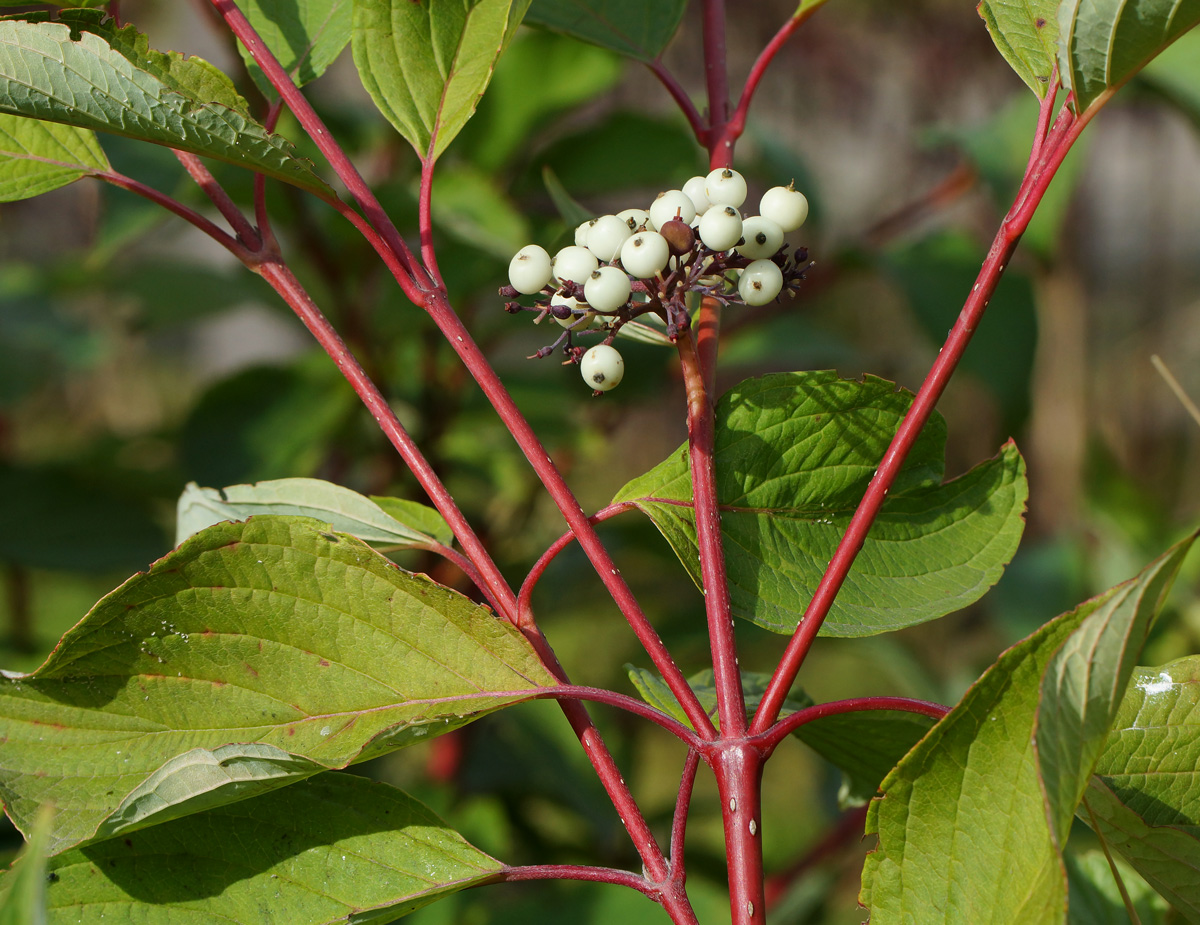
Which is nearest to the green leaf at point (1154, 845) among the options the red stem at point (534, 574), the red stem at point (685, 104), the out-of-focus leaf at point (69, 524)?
the red stem at point (534, 574)

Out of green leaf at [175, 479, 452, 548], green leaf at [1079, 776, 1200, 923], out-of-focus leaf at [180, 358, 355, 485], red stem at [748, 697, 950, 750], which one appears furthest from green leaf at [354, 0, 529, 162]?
out-of-focus leaf at [180, 358, 355, 485]

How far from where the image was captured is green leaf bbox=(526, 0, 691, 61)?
51cm

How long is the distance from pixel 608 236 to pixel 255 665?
0.71ft

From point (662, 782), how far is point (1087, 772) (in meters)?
2.73

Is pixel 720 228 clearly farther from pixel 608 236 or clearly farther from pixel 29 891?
pixel 29 891

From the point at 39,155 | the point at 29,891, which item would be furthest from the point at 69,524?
the point at 29,891

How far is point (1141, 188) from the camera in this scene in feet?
11.6

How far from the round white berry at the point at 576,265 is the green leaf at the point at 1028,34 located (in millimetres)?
189

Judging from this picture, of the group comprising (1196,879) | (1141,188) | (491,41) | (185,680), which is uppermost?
(1141,188)

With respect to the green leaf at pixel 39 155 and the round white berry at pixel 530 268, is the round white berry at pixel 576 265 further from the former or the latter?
the green leaf at pixel 39 155

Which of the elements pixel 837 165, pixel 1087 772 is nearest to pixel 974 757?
pixel 1087 772

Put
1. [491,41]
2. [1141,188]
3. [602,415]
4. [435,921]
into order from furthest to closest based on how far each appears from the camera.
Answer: [1141,188], [602,415], [435,921], [491,41]

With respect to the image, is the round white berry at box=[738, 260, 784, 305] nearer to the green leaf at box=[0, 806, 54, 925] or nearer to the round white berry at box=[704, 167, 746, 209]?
the round white berry at box=[704, 167, 746, 209]

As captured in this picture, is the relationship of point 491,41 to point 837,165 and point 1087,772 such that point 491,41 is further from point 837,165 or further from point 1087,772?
point 837,165
